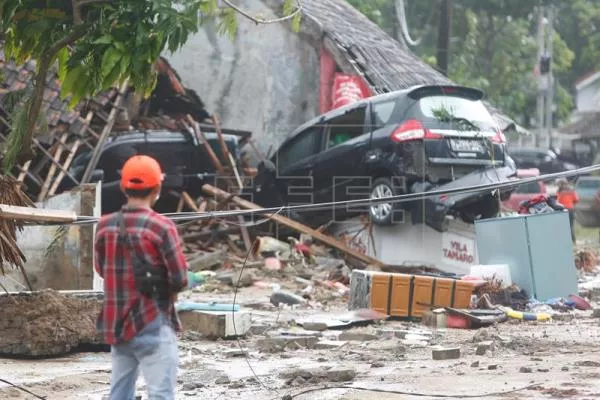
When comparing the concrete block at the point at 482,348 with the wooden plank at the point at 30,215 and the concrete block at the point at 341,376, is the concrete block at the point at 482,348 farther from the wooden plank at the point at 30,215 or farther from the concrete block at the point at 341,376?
the wooden plank at the point at 30,215

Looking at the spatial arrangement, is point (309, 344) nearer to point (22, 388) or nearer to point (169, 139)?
point (22, 388)

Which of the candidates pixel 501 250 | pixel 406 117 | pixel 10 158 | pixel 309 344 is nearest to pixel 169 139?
pixel 406 117

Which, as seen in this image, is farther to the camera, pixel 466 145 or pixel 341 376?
pixel 466 145

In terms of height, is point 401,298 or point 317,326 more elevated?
point 401,298

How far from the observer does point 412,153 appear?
55.6 feet

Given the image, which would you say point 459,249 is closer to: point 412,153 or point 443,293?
point 412,153

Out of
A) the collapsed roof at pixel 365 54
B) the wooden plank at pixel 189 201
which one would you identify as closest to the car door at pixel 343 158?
the wooden plank at pixel 189 201

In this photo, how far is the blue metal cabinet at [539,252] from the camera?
14.3 meters

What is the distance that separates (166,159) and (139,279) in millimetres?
14160

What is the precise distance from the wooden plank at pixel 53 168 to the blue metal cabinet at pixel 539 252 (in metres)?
6.07

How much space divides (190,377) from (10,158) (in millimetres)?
2177

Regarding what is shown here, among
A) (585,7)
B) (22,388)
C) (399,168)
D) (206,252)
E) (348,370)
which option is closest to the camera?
(22,388)

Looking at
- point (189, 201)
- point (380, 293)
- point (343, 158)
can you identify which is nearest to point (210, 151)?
point (189, 201)

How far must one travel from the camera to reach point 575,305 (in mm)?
14227
